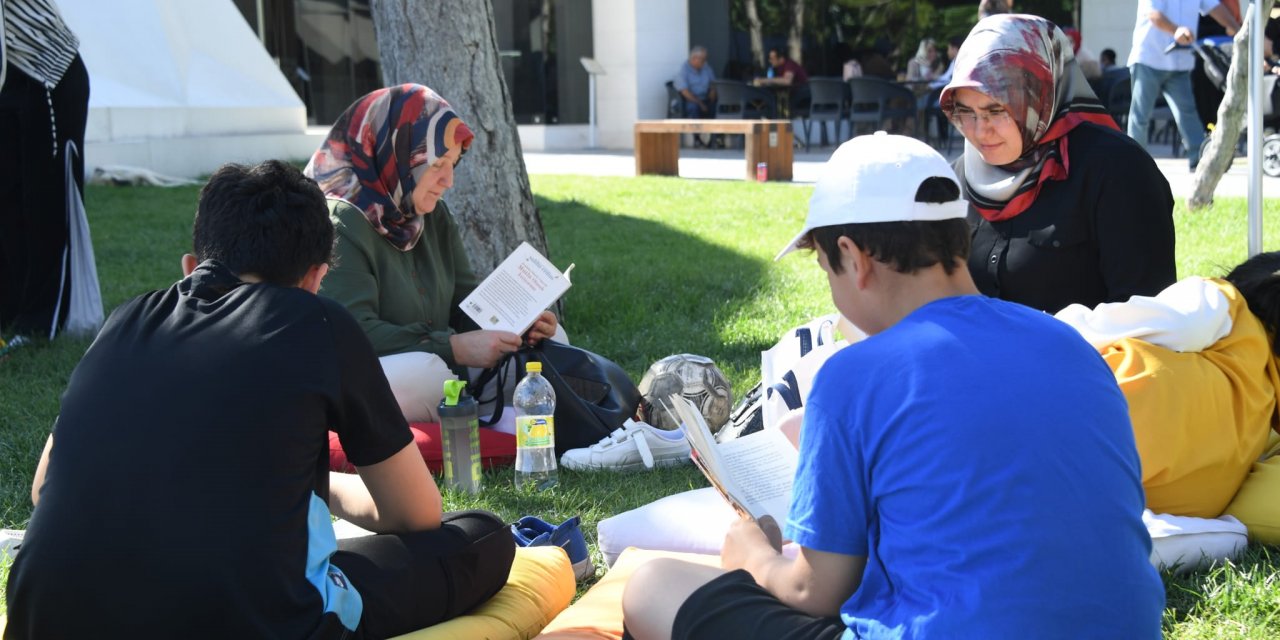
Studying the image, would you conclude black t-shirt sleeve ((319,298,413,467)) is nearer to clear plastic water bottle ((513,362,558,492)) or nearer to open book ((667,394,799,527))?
open book ((667,394,799,527))

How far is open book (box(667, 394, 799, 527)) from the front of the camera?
249 cm

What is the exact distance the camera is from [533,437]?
13.2 feet

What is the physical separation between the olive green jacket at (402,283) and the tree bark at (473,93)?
138 cm

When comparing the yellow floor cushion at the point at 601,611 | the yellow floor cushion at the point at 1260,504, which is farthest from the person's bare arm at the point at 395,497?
the yellow floor cushion at the point at 1260,504

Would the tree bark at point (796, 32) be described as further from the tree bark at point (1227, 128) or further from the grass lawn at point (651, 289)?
the tree bark at point (1227, 128)

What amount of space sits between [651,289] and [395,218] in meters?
3.14

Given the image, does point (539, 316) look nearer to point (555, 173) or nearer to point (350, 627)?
point (350, 627)

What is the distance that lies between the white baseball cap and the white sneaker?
2155 millimetres

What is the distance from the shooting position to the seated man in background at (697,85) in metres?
19.5

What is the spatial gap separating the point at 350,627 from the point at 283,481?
0.39m

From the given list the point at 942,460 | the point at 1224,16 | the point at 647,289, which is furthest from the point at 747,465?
the point at 1224,16

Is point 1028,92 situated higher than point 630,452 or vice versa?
point 1028,92

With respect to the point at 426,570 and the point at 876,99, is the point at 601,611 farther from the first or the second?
the point at 876,99

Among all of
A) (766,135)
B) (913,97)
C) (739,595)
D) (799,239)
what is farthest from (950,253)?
(913,97)
